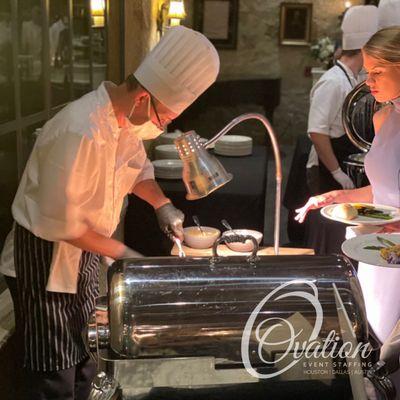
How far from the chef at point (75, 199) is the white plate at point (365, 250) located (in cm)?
50

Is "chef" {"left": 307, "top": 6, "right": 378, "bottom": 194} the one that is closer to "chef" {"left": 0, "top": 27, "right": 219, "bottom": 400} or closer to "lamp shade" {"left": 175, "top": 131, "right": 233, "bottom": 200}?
"chef" {"left": 0, "top": 27, "right": 219, "bottom": 400}

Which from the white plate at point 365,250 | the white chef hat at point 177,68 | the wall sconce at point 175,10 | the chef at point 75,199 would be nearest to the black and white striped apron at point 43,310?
the chef at point 75,199

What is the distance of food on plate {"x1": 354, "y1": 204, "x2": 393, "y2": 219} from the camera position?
6.05ft

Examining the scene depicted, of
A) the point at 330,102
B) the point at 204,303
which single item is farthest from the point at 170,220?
the point at 330,102

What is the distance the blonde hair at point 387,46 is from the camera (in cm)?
175

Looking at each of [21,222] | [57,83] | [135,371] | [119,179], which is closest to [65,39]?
[57,83]

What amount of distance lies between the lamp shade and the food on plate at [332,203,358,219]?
1.73ft

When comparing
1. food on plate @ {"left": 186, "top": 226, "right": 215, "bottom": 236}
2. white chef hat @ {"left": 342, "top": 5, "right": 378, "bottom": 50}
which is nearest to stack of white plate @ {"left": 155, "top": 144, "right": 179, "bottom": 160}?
white chef hat @ {"left": 342, "top": 5, "right": 378, "bottom": 50}

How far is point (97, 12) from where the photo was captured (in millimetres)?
3053

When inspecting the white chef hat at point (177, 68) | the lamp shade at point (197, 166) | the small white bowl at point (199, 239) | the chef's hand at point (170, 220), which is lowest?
the small white bowl at point (199, 239)

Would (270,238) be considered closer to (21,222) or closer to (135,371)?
(21,222)

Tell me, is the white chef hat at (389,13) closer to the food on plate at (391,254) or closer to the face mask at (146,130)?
the face mask at (146,130)

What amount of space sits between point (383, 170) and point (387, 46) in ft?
1.26

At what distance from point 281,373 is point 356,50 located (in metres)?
2.53
